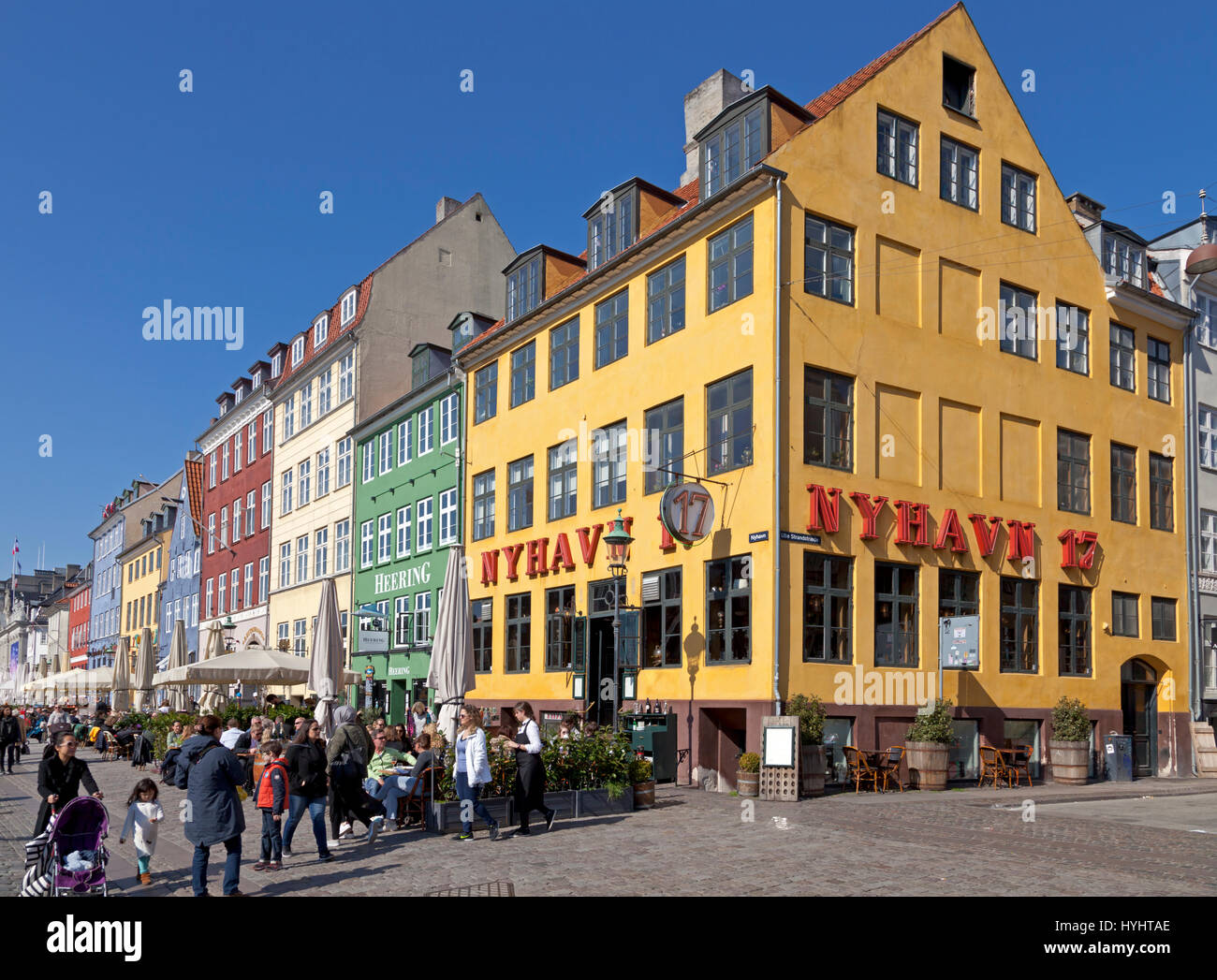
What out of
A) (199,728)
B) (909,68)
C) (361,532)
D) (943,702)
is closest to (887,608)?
(943,702)

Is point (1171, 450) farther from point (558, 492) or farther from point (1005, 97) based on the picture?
point (558, 492)

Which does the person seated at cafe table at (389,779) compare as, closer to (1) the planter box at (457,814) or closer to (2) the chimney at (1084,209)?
(1) the planter box at (457,814)

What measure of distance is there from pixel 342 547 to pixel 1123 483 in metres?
26.8

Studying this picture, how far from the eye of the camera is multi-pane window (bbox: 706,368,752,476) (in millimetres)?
23516

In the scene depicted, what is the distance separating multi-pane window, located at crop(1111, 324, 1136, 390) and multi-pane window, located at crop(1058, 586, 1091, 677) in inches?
221

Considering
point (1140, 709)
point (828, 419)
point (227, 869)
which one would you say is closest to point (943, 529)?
point (828, 419)

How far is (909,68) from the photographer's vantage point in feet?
Answer: 85.7

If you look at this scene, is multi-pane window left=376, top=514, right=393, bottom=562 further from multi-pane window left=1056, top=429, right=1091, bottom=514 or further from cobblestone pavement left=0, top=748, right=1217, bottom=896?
multi-pane window left=1056, top=429, right=1091, bottom=514

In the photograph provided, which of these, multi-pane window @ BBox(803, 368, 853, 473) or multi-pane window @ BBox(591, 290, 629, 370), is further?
multi-pane window @ BBox(591, 290, 629, 370)

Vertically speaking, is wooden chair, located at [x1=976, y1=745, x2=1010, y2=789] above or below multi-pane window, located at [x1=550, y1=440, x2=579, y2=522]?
below

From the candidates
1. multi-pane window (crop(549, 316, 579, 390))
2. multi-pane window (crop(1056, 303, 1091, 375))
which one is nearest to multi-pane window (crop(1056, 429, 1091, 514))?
multi-pane window (crop(1056, 303, 1091, 375))

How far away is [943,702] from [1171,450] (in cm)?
1179

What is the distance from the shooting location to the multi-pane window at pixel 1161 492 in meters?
30.3

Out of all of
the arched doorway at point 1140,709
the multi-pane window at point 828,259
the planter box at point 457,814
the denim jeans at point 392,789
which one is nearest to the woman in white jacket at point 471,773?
the planter box at point 457,814
